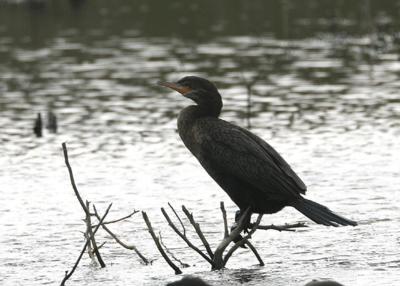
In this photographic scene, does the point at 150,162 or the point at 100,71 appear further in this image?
the point at 100,71

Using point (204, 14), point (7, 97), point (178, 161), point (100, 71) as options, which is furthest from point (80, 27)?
point (178, 161)

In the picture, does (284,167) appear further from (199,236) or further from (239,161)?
(199,236)

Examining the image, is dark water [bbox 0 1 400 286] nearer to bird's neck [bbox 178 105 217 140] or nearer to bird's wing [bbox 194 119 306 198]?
bird's wing [bbox 194 119 306 198]

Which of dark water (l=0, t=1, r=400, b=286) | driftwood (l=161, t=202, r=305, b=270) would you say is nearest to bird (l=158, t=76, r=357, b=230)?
driftwood (l=161, t=202, r=305, b=270)

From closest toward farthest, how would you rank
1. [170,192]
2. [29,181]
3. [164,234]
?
[164,234] → [170,192] → [29,181]

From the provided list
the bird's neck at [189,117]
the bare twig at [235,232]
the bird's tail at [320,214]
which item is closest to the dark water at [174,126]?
the bare twig at [235,232]

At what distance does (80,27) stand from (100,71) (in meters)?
8.36

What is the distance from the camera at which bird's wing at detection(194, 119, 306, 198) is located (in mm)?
8734

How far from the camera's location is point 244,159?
348 inches

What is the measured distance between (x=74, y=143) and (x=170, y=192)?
384 centimetres

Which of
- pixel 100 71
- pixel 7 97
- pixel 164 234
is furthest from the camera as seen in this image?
pixel 100 71

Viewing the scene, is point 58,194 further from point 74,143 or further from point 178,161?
point 74,143

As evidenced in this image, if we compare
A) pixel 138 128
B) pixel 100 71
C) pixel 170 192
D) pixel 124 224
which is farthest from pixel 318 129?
pixel 100 71

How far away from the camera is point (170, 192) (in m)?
12.9
